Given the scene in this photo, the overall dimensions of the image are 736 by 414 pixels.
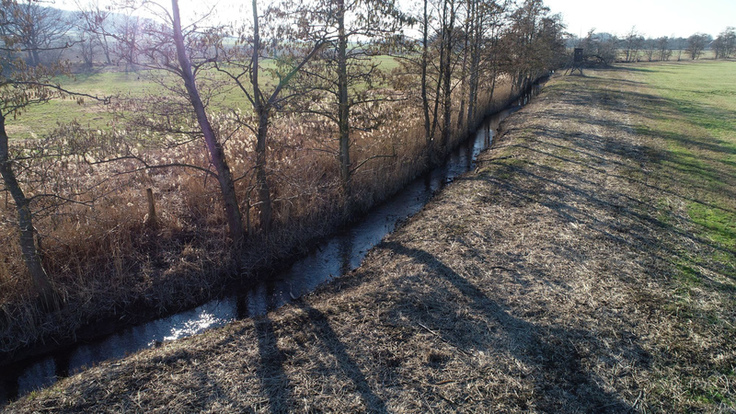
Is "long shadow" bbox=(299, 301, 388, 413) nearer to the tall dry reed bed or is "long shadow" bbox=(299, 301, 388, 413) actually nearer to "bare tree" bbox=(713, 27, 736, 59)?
the tall dry reed bed


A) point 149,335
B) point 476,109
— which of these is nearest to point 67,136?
point 149,335

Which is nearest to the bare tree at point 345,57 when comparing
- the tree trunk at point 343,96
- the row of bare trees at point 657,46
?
the tree trunk at point 343,96

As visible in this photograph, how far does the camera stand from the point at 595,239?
7328 millimetres

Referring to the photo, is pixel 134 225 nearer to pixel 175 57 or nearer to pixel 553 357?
pixel 175 57

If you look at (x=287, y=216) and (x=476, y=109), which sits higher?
(x=476, y=109)

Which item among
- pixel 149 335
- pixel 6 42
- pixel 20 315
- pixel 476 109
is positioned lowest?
pixel 149 335

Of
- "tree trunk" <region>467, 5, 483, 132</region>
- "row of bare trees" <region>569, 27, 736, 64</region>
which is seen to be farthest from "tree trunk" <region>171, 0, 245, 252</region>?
"row of bare trees" <region>569, 27, 736, 64</region>

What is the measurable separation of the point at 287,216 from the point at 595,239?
6.21 m

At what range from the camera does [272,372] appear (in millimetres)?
4422

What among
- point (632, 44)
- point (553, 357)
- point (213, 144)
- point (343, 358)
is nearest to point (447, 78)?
point (213, 144)

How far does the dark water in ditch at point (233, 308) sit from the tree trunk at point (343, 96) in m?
1.29

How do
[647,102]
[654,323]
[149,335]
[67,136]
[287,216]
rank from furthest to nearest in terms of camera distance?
1. [647,102]
2. [287,216]
3. [149,335]
4. [67,136]
5. [654,323]

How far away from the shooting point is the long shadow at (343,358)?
3990 mm

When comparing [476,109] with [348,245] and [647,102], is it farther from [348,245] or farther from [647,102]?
[348,245]
